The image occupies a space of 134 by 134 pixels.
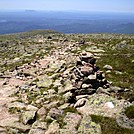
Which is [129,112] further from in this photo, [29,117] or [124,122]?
[29,117]

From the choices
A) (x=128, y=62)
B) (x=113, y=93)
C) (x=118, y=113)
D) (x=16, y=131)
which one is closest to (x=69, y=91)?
(x=113, y=93)

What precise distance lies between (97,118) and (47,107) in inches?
144

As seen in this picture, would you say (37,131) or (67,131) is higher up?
(67,131)


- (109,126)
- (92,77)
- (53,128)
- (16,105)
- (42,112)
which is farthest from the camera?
(92,77)

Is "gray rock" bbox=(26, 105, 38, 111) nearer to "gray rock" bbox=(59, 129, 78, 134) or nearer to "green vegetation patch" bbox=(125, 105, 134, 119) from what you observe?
"gray rock" bbox=(59, 129, 78, 134)

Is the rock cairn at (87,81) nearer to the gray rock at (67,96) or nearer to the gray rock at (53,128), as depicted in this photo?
the gray rock at (67,96)

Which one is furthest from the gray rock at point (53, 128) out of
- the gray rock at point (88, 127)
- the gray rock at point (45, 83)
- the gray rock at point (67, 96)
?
the gray rock at point (45, 83)

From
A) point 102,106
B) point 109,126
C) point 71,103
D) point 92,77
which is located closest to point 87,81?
point 92,77

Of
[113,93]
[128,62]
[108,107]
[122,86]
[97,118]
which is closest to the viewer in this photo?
[97,118]

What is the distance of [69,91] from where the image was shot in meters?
17.0

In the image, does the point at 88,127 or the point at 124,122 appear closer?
the point at 88,127

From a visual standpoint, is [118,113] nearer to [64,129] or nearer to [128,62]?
[64,129]

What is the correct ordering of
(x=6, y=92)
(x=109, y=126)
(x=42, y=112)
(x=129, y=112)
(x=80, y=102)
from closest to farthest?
(x=109, y=126)
(x=129, y=112)
(x=42, y=112)
(x=80, y=102)
(x=6, y=92)

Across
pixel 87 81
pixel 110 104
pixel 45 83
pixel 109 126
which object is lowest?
pixel 45 83
